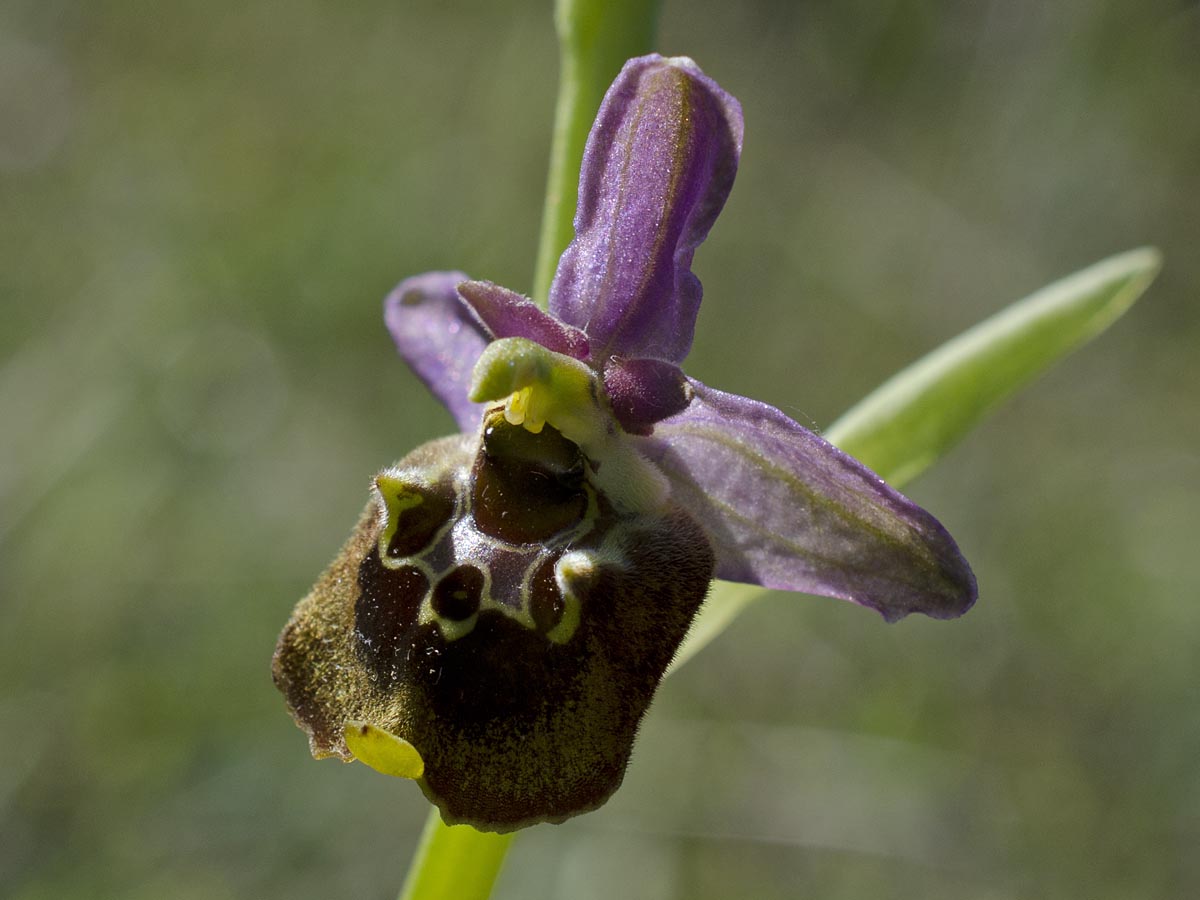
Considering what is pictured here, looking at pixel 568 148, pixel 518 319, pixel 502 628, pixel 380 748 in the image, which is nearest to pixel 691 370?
pixel 568 148

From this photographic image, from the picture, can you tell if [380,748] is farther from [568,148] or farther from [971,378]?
[971,378]

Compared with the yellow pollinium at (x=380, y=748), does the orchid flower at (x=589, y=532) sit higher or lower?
higher

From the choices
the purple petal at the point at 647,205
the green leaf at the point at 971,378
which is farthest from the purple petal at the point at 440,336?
the green leaf at the point at 971,378

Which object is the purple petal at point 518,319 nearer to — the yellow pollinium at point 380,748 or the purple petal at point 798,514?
the purple petal at point 798,514

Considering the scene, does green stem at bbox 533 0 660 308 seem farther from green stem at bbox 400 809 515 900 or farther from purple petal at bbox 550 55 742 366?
green stem at bbox 400 809 515 900

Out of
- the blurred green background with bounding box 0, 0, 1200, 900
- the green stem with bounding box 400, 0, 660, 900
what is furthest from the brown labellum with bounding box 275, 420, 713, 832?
the blurred green background with bounding box 0, 0, 1200, 900

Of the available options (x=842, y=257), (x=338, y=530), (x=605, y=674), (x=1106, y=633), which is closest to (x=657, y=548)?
(x=605, y=674)
